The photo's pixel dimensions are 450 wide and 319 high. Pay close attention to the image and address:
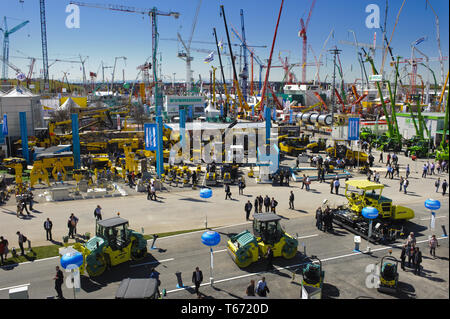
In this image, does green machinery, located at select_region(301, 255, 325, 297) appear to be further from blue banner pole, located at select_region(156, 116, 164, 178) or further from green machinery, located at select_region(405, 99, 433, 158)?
green machinery, located at select_region(405, 99, 433, 158)

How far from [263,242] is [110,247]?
5.06 meters

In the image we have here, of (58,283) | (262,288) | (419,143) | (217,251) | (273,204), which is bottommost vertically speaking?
(217,251)

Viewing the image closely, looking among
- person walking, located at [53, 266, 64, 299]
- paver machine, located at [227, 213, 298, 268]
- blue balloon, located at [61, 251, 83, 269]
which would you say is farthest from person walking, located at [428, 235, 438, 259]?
person walking, located at [53, 266, 64, 299]

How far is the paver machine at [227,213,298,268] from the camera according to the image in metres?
12.0

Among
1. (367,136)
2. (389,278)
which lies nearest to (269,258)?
(389,278)

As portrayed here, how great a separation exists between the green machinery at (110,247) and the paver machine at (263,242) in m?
3.26

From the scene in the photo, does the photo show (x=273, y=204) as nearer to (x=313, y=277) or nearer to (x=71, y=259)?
(x=313, y=277)

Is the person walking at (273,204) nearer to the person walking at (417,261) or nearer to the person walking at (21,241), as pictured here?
the person walking at (417,261)

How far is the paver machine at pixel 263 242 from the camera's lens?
12.0 meters

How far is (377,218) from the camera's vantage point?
15.0 m

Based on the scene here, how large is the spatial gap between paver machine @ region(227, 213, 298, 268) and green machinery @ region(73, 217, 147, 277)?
3.26m
